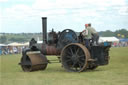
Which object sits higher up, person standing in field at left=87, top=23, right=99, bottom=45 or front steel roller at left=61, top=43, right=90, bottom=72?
person standing in field at left=87, top=23, right=99, bottom=45

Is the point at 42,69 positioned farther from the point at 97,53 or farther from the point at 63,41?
the point at 97,53

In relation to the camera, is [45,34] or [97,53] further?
[45,34]

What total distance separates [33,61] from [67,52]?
1654 millimetres

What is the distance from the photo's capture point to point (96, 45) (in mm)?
13570

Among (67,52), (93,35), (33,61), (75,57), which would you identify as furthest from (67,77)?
(33,61)

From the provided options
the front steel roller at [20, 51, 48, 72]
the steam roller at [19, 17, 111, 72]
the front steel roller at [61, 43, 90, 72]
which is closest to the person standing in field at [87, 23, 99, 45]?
Answer: the steam roller at [19, 17, 111, 72]

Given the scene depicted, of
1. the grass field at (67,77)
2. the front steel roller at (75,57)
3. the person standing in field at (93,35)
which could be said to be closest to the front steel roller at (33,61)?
the grass field at (67,77)

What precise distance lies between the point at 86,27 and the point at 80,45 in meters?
1.13

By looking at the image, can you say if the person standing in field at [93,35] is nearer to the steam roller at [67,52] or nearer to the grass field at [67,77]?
the steam roller at [67,52]

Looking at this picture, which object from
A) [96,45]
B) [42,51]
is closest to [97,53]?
[96,45]

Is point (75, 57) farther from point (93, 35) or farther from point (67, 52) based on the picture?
point (93, 35)

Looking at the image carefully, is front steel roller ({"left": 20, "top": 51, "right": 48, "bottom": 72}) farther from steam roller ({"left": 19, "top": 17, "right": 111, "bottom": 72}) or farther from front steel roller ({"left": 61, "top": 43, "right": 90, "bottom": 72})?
front steel roller ({"left": 61, "top": 43, "right": 90, "bottom": 72})

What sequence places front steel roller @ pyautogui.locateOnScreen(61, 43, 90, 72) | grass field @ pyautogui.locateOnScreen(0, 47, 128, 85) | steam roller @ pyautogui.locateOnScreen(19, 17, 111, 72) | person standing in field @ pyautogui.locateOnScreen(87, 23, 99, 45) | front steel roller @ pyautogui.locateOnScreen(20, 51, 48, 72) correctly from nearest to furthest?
1. grass field @ pyautogui.locateOnScreen(0, 47, 128, 85)
2. front steel roller @ pyautogui.locateOnScreen(61, 43, 90, 72)
3. steam roller @ pyautogui.locateOnScreen(19, 17, 111, 72)
4. person standing in field @ pyautogui.locateOnScreen(87, 23, 99, 45)
5. front steel roller @ pyautogui.locateOnScreen(20, 51, 48, 72)

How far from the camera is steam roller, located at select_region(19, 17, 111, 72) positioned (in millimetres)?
13352
